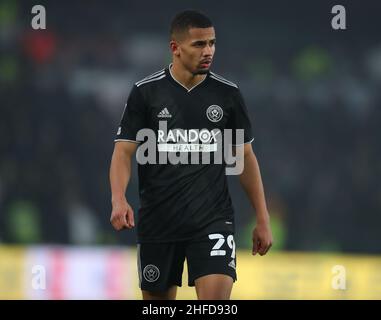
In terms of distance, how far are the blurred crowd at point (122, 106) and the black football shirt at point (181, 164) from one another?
7422 millimetres

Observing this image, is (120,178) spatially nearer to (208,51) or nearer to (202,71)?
(202,71)

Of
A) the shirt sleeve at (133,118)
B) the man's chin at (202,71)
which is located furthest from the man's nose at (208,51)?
the shirt sleeve at (133,118)

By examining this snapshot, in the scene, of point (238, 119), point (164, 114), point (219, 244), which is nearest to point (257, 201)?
point (219, 244)

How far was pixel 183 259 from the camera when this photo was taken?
21.7ft

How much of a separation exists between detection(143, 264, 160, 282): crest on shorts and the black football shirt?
6.6 inches

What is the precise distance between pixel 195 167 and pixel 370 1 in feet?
30.1

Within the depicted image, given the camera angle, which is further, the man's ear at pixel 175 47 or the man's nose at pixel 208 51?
the man's ear at pixel 175 47

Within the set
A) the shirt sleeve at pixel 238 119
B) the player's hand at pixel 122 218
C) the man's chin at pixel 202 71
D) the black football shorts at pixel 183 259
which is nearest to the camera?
the player's hand at pixel 122 218

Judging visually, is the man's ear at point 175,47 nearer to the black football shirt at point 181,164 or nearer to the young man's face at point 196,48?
the young man's face at point 196,48

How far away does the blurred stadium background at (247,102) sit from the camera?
14.2m

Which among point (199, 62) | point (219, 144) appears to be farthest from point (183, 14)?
point (219, 144)

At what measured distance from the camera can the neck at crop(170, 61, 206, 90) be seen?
6656 mm

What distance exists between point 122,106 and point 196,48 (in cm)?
824

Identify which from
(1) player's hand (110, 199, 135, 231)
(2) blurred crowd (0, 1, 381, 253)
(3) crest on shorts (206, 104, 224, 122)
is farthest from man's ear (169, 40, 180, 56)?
(2) blurred crowd (0, 1, 381, 253)
